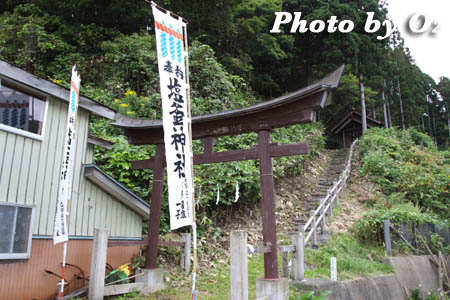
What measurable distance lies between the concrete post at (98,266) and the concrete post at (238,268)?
2.56m

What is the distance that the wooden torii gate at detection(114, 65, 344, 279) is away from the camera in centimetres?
679

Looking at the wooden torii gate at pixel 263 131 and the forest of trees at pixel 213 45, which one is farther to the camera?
the forest of trees at pixel 213 45

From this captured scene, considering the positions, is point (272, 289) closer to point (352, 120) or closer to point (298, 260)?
point (298, 260)

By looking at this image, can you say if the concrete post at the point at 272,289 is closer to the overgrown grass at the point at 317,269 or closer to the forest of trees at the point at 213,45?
the overgrown grass at the point at 317,269

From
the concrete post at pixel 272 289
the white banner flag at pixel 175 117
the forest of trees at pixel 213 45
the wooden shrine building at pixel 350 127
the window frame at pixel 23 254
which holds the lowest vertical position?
the concrete post at pixel 272 289

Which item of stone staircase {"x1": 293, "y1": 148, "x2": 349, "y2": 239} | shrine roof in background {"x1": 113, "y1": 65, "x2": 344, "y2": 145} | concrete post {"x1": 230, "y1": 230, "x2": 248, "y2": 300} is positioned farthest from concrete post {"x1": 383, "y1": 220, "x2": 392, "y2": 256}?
concrete post {"x1": 230, "y1": 230, "x2": 248, "y2": 300}

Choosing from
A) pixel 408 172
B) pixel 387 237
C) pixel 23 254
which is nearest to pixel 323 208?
pixel 387 237

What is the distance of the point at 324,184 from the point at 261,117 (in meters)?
11.0

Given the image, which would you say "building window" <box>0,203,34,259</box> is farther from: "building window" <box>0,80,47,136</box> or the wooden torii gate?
the wooden torii gate

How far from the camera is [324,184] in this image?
1738 centimetres

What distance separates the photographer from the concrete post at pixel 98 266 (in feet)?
21.4

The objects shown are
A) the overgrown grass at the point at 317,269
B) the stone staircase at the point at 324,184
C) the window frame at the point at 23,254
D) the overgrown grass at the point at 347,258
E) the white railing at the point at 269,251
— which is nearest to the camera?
the white railing at the point at 269,251

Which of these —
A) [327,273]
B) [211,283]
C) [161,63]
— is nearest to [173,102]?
[161,63]

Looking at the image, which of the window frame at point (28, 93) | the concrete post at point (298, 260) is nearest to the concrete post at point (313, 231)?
the concrete post at point (298, 260)
